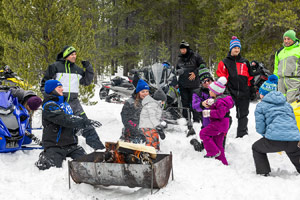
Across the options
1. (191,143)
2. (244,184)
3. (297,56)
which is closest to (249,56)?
(297,56)

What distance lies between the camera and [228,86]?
6.64 metres

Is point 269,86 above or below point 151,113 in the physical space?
above

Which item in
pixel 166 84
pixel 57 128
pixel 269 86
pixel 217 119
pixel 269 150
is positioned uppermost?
pixel 269 86

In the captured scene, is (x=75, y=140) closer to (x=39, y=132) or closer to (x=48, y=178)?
(x=48, y=178)

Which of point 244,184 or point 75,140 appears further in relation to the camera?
point 75,140

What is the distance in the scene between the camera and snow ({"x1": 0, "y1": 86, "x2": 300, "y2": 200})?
12.2 feet

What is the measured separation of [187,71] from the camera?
7500 mm

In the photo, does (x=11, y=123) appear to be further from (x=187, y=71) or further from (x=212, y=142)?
(x=187, y=71)

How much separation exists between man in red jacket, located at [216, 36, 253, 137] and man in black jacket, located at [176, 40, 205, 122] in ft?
3.16

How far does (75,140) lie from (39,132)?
229 centimetres

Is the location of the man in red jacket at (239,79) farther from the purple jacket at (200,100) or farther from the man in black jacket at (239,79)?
the purple jacket at (200,100)

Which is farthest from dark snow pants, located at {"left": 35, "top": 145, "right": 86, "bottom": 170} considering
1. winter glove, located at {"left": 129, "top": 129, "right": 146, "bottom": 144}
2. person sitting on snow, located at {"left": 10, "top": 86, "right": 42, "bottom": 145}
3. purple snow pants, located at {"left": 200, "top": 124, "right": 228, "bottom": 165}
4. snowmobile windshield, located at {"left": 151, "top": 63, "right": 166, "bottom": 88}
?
snowmobile windshield, located at {"left": 151, "top": 63, "right": 166, "bottom": 88}

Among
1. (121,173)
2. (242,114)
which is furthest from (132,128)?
(242,114)

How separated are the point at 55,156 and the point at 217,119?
264 centimetres
